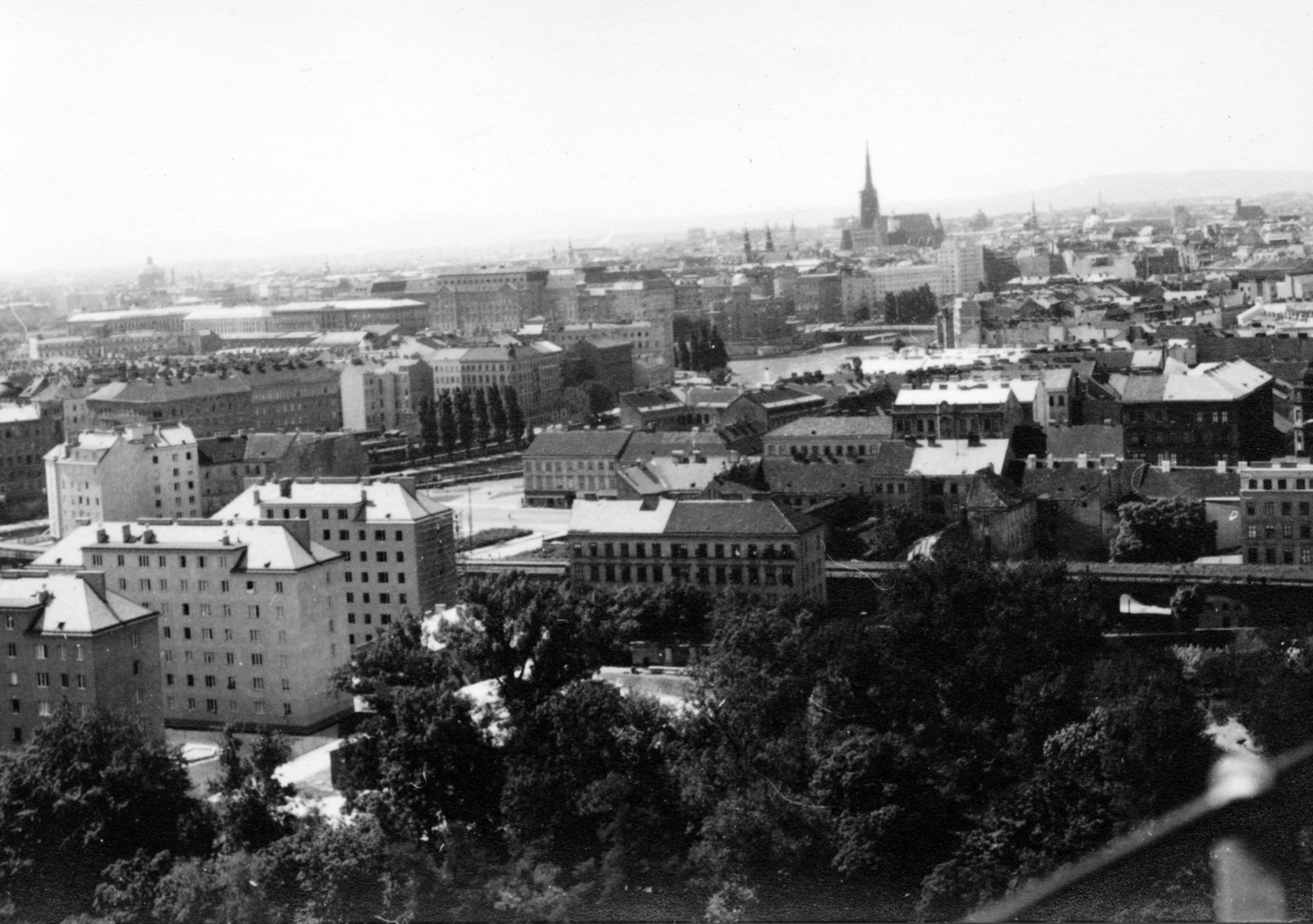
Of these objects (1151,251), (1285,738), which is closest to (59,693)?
(1285,738)

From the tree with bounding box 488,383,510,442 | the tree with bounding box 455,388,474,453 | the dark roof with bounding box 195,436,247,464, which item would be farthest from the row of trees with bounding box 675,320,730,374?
the dark roof with bounding box 195,436,247,464

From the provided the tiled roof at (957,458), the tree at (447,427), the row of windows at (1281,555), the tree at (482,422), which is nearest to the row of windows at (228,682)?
the tiled roof at (957,458)

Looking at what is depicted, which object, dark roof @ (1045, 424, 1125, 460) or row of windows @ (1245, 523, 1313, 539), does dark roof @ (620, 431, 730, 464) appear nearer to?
dark roof @ (1045, 424, 1125, 460)

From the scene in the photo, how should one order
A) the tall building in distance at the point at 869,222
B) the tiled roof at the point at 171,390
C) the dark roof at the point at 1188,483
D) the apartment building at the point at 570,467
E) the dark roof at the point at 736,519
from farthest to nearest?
the tall building in distance at the point at 869,222 → the tiled roof at the point at 171,390 → the apartment building at the point at 570,467 → the dark roof at the point at 1188,483 → the dark roof at the point at 736,519

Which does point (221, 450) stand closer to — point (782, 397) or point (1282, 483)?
point (782, 397)

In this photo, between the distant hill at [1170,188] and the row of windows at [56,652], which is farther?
the distant hill at [1170,188]

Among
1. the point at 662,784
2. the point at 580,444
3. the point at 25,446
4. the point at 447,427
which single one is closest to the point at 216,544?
the point at 662,784

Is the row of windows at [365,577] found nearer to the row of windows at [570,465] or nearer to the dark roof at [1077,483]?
the dark roof at [1077,483]
